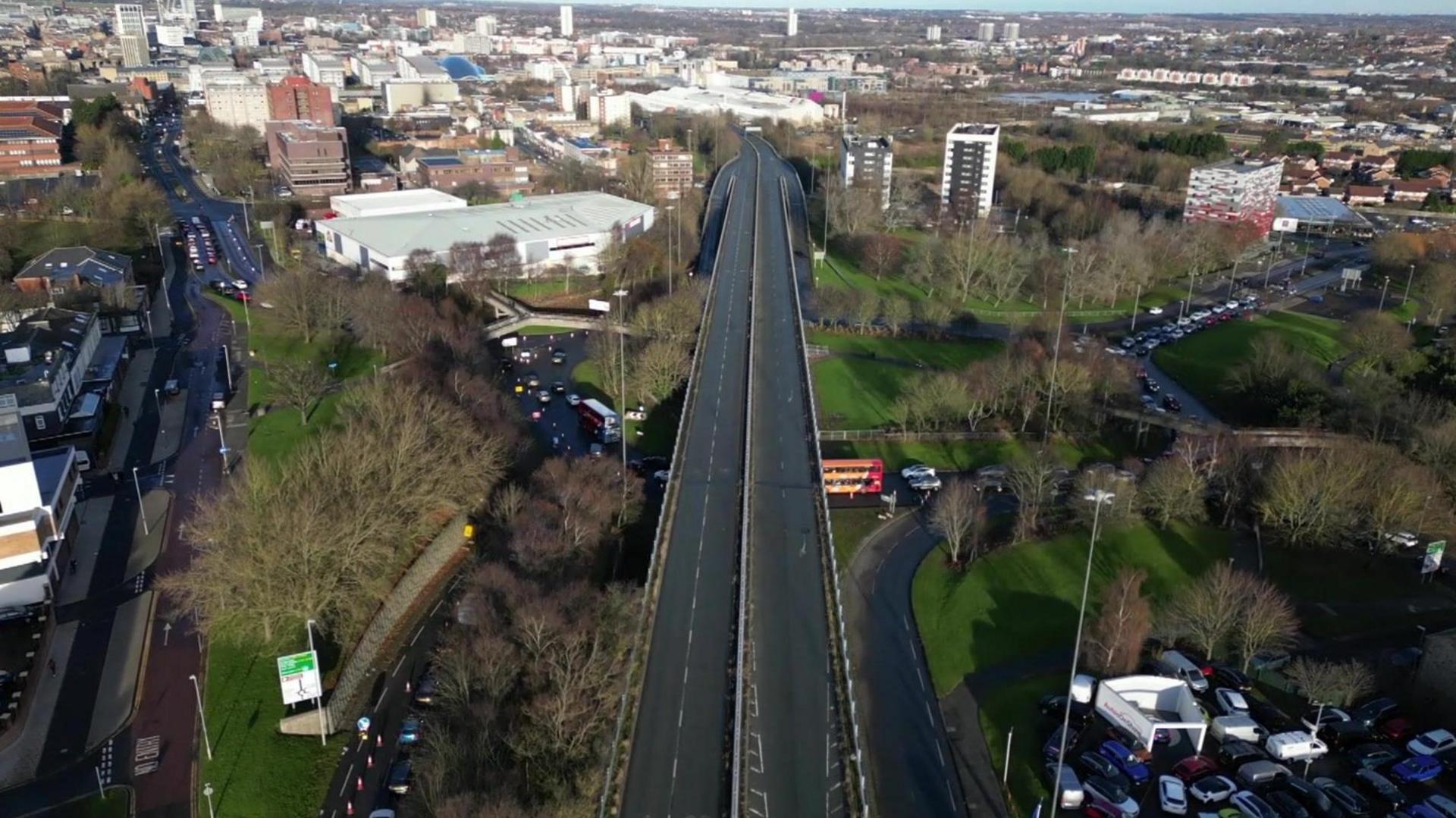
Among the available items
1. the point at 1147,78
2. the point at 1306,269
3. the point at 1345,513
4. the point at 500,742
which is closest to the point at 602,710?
the point at 500,742

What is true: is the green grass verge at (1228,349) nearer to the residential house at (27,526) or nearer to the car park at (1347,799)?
the car park at (1347,799)

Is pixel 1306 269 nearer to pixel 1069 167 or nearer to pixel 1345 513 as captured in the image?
pixel 1069 167

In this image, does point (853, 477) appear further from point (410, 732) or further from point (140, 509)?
point (140, 509)

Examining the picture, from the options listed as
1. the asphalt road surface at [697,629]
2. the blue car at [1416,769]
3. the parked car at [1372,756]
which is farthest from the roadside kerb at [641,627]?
the blue car at [1416,769]

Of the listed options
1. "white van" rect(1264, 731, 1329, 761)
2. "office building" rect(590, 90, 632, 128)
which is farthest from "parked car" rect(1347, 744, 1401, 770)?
"office building" rect(590, 90, 632, 128)

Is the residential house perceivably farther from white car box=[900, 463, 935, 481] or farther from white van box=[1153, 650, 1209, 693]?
white van box=[1153, 650, 1209, 693]
